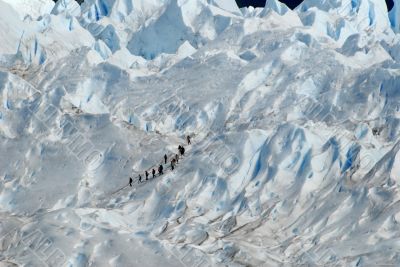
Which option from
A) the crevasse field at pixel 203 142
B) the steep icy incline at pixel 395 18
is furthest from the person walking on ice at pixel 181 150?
the steep icy incline at pixel 395 18

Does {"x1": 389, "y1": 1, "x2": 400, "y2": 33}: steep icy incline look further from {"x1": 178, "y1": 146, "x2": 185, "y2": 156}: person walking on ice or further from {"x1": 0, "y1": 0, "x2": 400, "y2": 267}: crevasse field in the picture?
{"x1": 178, "y1": 146, "x2": 185, "y2": 156}: person walking on ice

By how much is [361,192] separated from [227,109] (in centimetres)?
2352

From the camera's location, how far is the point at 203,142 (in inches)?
2298

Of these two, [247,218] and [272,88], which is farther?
[272,88]

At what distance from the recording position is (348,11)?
105 meters

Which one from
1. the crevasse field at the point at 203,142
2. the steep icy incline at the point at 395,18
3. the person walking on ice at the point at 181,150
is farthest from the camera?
the steep icy incline at the point at 395,18

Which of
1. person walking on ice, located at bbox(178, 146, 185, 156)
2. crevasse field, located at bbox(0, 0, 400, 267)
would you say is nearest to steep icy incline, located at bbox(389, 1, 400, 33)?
crevasse field, located at bbox(0, 0, 400, 267)

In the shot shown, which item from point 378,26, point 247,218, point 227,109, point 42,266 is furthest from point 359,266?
point 378,26

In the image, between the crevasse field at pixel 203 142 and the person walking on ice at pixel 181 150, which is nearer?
the crevasse field at pixel 203 142

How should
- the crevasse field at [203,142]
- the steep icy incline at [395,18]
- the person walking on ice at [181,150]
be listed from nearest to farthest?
the crevasse field at [203,142] < the person walking on ice at [181,150] < the steep icy incline at [395,18]

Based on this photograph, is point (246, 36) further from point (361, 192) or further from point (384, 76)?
point (361, 192)

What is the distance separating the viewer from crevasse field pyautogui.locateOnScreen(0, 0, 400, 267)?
43.0 metres

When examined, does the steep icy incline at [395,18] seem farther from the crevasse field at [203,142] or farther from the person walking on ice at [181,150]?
the person walking on ice at [181,150]

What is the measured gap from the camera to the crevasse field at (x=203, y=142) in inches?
1692
